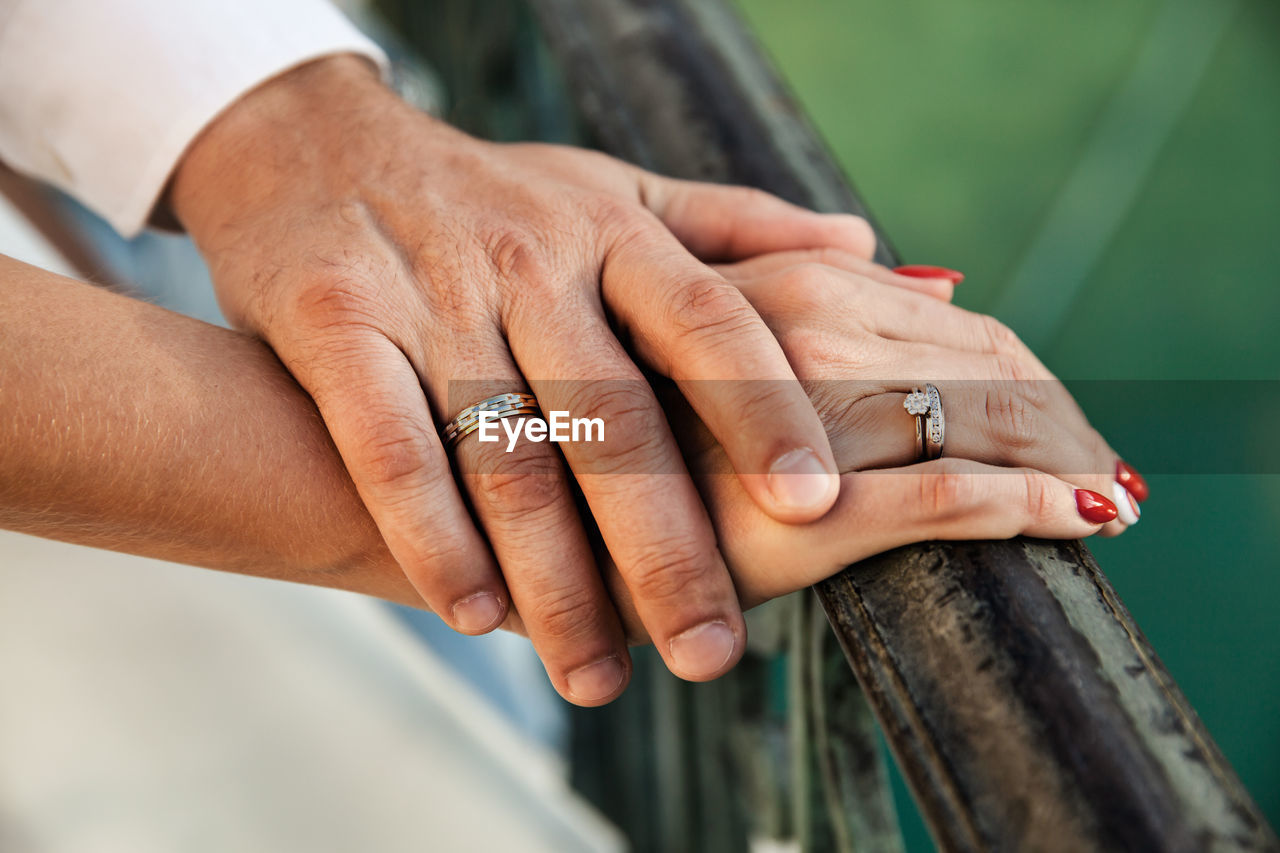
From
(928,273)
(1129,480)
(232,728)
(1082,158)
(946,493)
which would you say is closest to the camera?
(946,493)

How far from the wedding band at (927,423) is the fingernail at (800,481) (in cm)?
7

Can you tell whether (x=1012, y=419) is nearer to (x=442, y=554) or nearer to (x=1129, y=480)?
(x=1129, y=480)

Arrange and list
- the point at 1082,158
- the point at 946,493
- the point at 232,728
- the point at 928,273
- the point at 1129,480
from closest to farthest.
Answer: the point at 946,493
the point at 1129,480
the point at 928,273
the point at 232,728
the point at 1082,158

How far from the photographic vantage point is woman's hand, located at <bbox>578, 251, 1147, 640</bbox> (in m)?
0.42

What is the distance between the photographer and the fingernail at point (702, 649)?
0.47 metres

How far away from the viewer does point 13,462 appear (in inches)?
18.2

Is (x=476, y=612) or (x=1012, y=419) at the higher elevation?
(x=1012, y=419)

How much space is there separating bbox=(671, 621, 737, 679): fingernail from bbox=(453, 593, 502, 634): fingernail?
11cm

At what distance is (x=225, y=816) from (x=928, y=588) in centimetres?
103

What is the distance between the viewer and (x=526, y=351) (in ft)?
1.77

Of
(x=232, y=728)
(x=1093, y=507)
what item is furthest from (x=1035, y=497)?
(x=232, y=728)

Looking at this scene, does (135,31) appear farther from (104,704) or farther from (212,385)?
(104,704)

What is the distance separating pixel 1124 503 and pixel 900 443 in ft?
0.46

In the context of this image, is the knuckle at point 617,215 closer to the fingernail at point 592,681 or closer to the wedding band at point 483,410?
the wedding band at point 483,410
